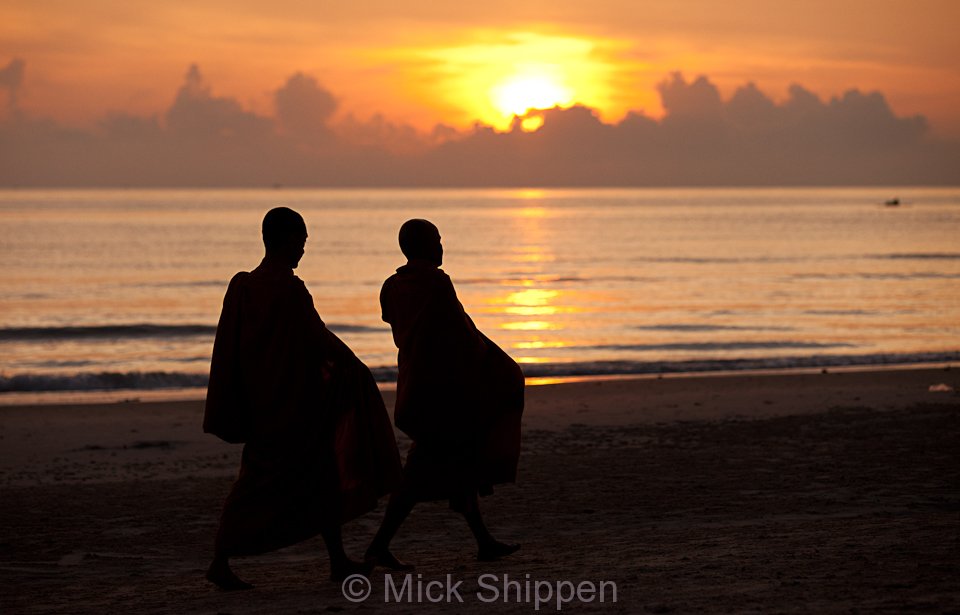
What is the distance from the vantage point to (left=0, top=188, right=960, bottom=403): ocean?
20078 mm

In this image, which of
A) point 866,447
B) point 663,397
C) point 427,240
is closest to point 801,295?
point 663,397

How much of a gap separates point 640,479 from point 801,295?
88.1 feet

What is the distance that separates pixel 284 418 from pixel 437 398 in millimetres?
868

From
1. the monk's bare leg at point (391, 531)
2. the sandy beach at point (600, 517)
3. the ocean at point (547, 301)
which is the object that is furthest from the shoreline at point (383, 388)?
the monk's bare leg at point (391, 531)

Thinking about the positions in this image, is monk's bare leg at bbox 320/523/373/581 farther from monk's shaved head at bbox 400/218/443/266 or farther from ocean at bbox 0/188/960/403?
ocean at bbox 0/188/960/403

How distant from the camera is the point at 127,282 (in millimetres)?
39938

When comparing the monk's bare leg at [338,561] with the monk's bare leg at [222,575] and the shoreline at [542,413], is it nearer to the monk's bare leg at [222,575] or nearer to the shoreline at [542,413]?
the monk's bare leg at [222,575]

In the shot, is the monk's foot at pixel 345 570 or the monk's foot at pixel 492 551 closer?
the monk's foot at pixel 345 570

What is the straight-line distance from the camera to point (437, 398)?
19.7 feet

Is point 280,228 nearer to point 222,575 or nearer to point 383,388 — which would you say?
point 222,575

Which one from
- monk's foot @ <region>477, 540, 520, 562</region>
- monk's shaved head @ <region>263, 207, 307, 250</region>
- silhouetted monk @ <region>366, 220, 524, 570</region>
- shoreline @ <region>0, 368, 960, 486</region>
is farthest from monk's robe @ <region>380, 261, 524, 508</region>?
shoreline @ <region>0, 368, 960, 486</region>

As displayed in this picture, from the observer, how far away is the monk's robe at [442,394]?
19.6ft

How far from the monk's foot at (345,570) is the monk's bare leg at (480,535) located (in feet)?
2.04

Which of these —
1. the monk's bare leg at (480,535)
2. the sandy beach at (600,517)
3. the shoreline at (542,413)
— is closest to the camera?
the sandy beach at (600,517)
